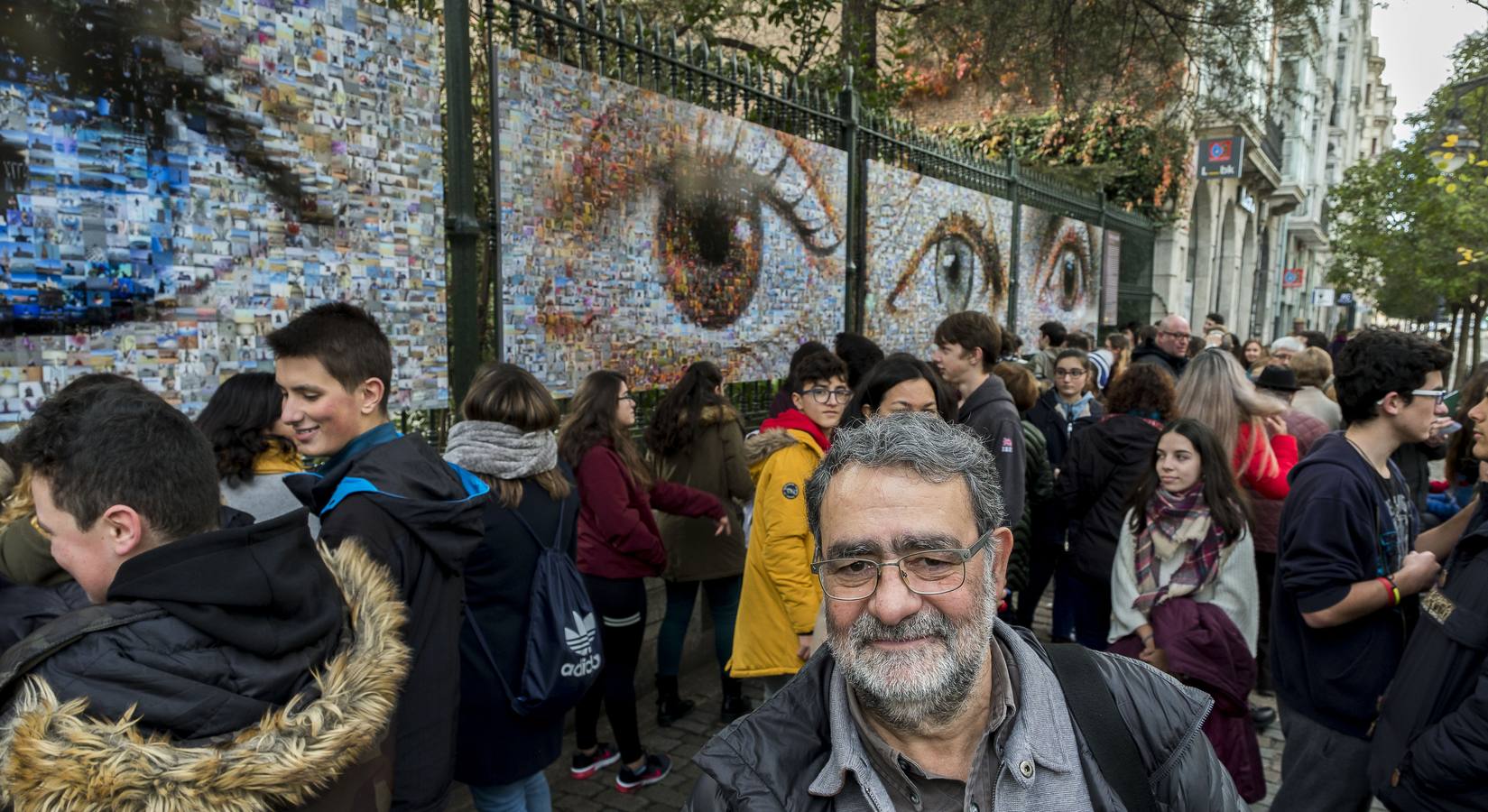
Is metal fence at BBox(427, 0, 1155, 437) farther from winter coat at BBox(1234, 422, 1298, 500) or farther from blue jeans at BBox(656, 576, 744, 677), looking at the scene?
winter coat at BBox(1234, 422, 1298, 500)

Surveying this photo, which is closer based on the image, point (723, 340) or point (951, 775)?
point (951, 775)

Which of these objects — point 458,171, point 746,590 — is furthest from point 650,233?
point 746,590

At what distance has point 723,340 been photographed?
19.6 feet

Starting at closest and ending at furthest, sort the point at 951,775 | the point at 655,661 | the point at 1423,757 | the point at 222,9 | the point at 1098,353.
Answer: the point at 951,775, the point at 1423,757, the point at 222,9, the point at 655,661, the point at 1098,353

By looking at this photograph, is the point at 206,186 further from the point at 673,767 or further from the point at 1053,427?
the point at 1053,427

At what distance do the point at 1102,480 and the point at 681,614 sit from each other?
7.39 feet

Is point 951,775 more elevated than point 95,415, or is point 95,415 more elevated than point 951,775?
point 95,415

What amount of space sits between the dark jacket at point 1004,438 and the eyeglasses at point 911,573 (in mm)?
2365

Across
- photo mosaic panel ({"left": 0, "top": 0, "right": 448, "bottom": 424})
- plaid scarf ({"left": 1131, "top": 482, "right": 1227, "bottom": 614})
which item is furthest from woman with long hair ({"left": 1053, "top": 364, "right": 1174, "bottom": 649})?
photo mosaic panel ({"left": 0, "top": 0, "right": 448, "bottom": 424})

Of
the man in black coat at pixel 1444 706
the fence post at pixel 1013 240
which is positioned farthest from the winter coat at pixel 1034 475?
the fence post at pixel 1013 240

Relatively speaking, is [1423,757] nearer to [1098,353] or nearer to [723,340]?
[723,340]

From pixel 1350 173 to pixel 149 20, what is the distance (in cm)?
3258

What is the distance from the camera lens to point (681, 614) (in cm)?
478

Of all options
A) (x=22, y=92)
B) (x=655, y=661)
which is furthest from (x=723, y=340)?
(x=22, y=92)
